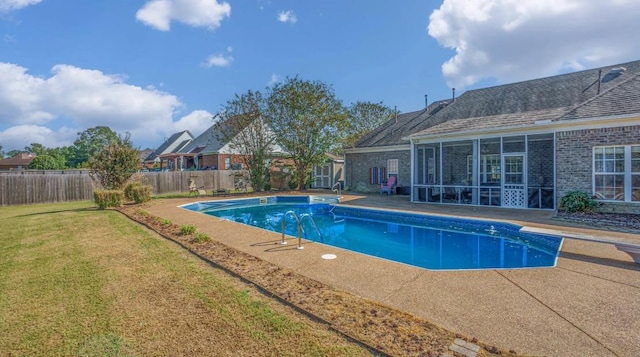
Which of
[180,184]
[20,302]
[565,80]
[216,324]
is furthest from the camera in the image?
[180,184]

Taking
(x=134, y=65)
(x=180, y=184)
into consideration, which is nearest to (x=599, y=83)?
(x=134, y=65)

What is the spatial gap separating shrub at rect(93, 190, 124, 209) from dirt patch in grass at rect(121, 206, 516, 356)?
32.4 feet

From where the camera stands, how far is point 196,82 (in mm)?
22484

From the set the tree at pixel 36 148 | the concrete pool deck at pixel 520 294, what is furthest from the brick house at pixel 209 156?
the tree at pixel 36 148

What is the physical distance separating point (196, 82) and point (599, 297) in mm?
23792

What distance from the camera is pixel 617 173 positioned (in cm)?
1005

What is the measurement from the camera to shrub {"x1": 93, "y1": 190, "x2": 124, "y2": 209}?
509 inches

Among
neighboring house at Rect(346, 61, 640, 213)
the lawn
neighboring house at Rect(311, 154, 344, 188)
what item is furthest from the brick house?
the lawn

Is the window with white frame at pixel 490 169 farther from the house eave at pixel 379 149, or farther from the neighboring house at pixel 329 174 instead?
the neighboring house at pixel 329 174

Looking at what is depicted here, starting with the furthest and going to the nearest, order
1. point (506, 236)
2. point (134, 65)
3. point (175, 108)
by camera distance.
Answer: point (175, 108) < point (134, 65) < point (506, 236)

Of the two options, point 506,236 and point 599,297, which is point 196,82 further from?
point 599,297

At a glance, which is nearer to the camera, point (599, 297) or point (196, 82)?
point (599, 297)

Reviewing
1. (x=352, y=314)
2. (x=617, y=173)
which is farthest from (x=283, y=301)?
(x=617, y=173)

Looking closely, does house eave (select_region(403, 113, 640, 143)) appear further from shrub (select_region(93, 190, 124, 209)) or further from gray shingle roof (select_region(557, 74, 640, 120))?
shrub (select_region(93, 190, 124, 209))
